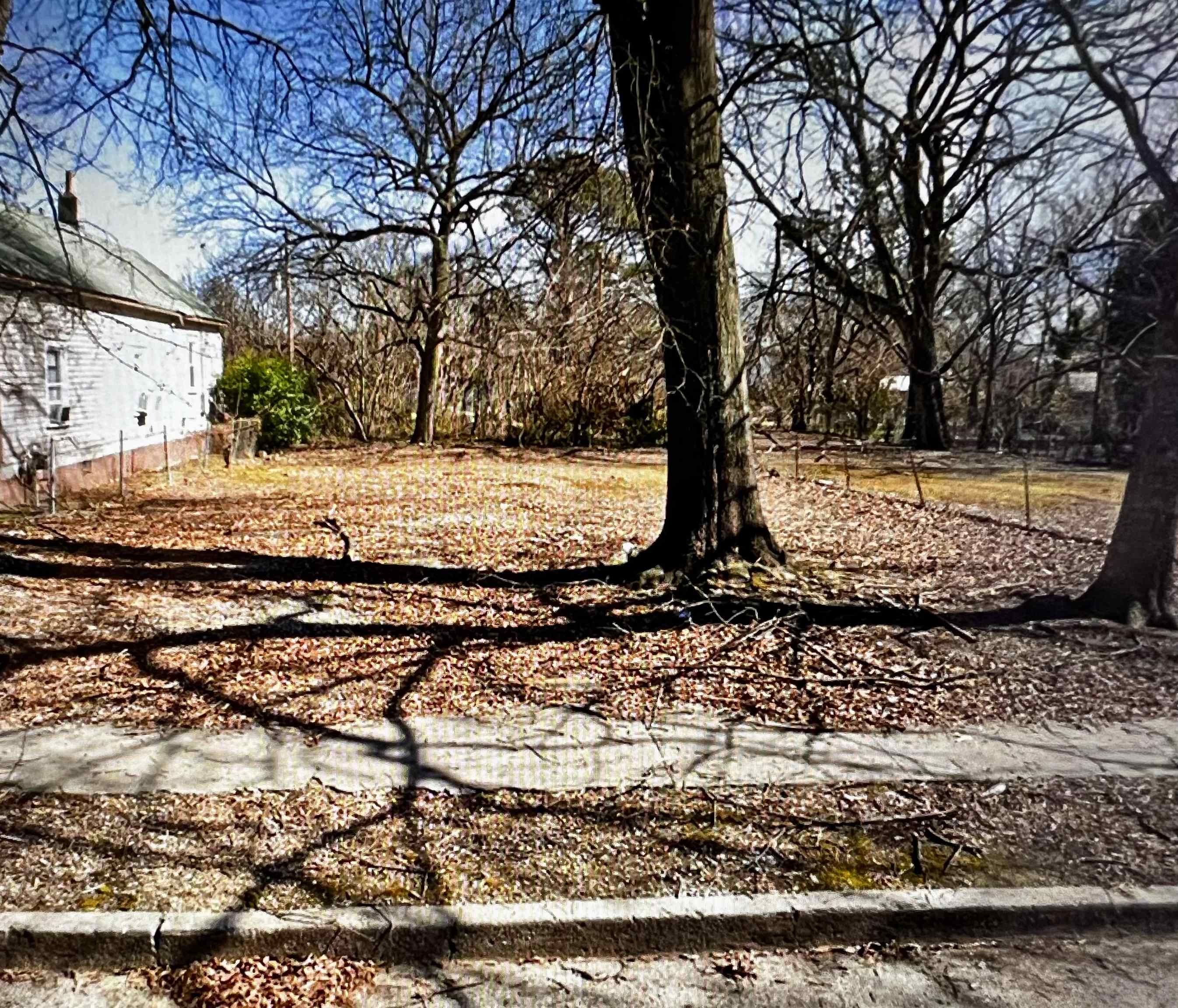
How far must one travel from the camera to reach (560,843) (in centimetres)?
314

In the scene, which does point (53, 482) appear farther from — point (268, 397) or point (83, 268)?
point (268, 397)

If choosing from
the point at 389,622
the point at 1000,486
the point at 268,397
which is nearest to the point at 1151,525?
the point at 389,622

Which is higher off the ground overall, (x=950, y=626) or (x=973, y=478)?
(x=973, y=478)

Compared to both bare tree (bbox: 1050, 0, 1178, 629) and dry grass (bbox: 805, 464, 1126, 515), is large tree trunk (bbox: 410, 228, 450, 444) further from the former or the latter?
bare tree (bbox: 1050, 0, 1178, 629)

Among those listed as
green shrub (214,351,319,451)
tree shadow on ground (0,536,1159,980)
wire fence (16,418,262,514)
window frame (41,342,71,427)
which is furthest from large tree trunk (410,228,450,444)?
tree shadow on ground (0,536,1159,980)

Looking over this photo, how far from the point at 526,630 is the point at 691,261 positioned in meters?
3.15

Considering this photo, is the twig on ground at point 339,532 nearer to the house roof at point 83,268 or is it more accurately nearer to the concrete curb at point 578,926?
the house roof at point 83,268

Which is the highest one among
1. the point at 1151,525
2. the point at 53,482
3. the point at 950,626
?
the point at 1151,525

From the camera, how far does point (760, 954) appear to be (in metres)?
2.71

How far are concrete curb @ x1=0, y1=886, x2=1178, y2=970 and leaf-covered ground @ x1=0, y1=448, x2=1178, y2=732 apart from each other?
5.00ft

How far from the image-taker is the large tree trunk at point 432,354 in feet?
64.6

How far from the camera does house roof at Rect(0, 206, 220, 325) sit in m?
8.10

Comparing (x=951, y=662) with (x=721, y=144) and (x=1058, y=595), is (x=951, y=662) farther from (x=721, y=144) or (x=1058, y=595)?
(x=721, y=144)

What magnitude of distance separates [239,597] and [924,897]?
18.1ft
